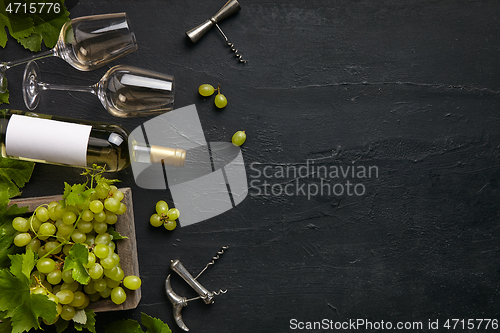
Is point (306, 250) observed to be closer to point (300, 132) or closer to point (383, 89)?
point (300, 132)

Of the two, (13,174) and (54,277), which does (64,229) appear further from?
(13,174)

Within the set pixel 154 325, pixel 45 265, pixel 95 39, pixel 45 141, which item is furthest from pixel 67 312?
pixel 95 39

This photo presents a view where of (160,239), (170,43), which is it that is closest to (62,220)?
(160,239)

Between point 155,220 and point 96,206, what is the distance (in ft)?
0.66

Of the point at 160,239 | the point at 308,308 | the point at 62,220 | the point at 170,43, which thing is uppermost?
the point at 170,43

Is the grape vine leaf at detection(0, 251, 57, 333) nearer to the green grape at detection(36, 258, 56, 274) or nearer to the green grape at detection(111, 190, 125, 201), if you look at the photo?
the green grape at detection(36, 258, 56, 274)

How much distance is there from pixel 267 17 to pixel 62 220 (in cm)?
86

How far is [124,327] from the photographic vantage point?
112 centimetres

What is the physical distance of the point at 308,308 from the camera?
1176mm

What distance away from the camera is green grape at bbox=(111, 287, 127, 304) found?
1.01 m

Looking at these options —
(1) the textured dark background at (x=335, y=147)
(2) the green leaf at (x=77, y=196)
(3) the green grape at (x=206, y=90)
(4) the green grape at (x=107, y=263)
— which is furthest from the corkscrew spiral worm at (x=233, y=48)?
(4) the green grape at (x=107, y=263)

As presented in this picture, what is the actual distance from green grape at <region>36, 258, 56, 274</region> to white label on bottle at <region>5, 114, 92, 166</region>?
0.26 m

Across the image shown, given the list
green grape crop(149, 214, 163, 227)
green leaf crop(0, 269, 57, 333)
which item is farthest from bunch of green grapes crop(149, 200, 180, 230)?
green leaf crop(0, 269, 57, 333)

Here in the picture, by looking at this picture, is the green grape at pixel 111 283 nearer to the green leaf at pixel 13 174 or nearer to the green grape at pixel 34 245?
the green grape at pixel 34 245
